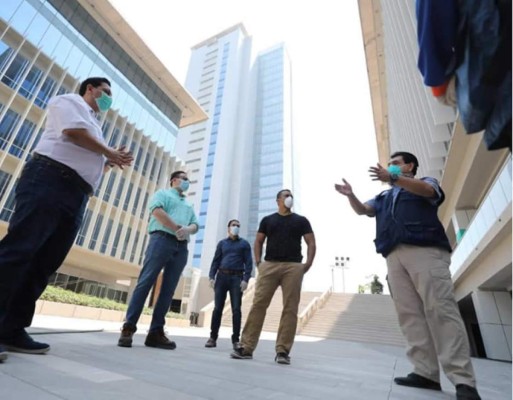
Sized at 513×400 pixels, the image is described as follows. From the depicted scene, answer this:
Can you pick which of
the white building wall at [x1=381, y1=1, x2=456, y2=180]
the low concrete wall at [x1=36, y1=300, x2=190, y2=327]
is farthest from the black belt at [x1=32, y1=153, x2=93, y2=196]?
the white building wall at [x1=381, y1=1, x2=456, y2=180]

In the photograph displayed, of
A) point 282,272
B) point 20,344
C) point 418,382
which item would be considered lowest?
point 418,382

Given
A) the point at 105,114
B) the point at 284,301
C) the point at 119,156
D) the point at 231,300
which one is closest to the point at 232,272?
the point at 231,300

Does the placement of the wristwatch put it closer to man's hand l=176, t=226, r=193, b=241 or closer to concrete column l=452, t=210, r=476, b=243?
man's hand l=176, t=226, r=193, b=241

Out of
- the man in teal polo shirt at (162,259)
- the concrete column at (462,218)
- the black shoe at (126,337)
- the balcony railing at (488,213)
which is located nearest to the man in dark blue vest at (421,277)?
the man in teal polo shirt at (162,259)

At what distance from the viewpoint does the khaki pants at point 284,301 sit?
2.98m

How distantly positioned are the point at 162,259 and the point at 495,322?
9321 mm

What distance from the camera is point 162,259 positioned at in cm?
319

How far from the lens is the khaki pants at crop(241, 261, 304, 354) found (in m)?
2.98

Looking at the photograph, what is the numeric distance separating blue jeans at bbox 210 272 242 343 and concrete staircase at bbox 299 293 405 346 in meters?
9.42

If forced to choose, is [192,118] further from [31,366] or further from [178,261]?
[31,366]

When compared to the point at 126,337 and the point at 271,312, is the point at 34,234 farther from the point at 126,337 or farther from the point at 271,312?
the point at 271,312

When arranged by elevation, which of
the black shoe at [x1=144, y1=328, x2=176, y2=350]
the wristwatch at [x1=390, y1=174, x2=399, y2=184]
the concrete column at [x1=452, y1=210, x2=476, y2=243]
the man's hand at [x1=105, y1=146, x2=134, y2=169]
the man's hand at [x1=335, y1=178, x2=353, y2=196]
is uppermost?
the concrete column at [x1=452, y1=210, x2=476, y2=243]

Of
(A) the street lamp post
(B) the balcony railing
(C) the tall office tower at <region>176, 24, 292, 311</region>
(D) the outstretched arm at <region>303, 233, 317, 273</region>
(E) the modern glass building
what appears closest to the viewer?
(D) the outstretched arm at <region>303, 233, 317, 273</region>

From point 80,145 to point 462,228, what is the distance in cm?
1324
